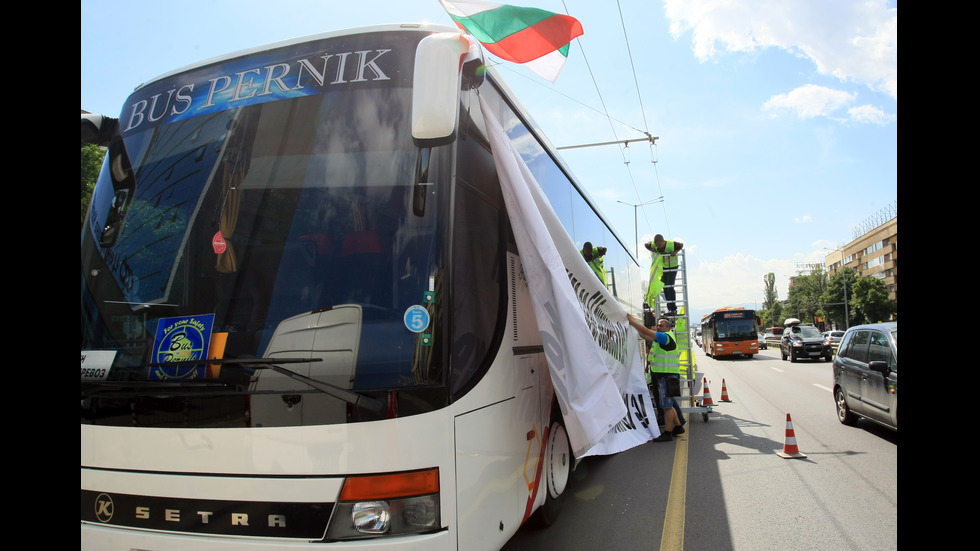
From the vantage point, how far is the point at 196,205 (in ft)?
9.68

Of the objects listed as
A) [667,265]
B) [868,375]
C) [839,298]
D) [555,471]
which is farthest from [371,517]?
[839,298]

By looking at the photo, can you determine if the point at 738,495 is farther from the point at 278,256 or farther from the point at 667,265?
the point at 667,265

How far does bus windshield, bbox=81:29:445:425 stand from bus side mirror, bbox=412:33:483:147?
375mm

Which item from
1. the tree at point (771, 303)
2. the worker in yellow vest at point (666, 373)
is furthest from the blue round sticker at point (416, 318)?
the tree at point (771, 303)

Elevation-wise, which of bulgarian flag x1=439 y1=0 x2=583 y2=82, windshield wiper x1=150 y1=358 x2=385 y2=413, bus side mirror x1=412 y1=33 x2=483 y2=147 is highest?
bulgarian flag x1=439 y1=0 x2=583 y2=82

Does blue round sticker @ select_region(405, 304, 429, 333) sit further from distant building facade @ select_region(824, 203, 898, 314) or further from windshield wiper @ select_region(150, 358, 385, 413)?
distant building facade @ select_region(824, 203, 898, 314)

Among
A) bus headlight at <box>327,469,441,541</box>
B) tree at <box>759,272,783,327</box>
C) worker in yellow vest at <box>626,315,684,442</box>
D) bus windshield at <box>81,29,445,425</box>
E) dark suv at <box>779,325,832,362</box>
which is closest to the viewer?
bus headlight at <box>327,469,441,541</box>

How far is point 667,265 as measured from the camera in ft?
34.6

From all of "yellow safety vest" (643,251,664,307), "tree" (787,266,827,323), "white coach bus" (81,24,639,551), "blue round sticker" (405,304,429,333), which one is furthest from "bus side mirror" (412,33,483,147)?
"tree" (787,266,827,323)

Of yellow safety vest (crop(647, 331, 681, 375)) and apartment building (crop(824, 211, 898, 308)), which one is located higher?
apartment building (crop(824, 211, 898, 308))

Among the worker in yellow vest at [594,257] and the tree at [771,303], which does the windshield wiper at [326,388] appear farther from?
the tree at [771,303]

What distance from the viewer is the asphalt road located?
4559 millimetres
